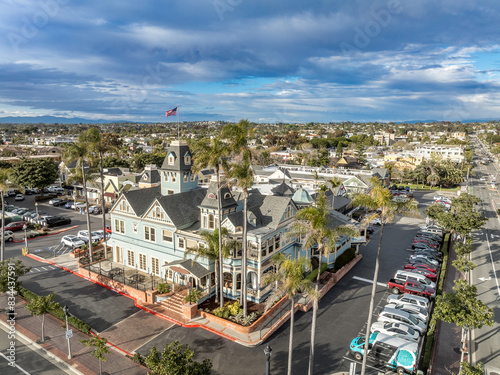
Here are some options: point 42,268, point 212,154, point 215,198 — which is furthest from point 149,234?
point 212,154

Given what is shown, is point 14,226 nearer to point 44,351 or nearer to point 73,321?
point 73,321

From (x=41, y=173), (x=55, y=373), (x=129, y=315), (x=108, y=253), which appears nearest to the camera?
(x=55, y=373)

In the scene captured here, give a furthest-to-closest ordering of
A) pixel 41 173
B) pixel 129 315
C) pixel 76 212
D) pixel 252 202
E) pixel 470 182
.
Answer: pixel 470 182 → pixel 41 173 → pixel 76 212 → pixel 252 202 → pixel 129 315

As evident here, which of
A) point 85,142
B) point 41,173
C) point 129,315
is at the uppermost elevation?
point 85,142

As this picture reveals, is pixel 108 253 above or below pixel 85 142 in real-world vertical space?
below

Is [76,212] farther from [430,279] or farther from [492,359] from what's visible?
[492,359]

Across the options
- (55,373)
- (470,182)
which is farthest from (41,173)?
(470,182)

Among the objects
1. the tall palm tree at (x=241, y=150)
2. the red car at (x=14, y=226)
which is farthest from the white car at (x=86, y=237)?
the tall palm tree at (x=241, y=150)
